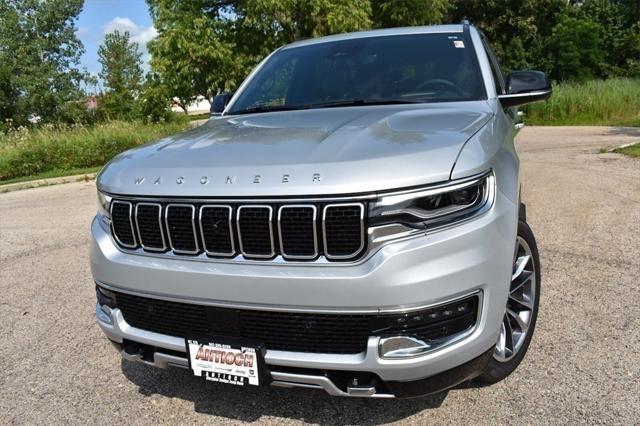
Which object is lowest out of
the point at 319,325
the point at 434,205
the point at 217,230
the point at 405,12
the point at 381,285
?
the point at 405,12

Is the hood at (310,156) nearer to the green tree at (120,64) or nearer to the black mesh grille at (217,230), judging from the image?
the black mesh grille at (217,230)

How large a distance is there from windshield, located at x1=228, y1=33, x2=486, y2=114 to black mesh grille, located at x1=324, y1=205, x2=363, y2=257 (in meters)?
1.44

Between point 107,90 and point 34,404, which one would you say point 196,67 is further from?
point 107,90

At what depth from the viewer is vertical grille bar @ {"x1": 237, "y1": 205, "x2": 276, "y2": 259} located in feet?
7.25

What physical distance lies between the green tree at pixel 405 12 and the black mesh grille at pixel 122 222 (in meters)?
21.9

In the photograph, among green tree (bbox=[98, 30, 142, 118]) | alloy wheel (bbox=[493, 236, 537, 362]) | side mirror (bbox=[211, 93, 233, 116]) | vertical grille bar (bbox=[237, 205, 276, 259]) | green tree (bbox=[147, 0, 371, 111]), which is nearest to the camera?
vertical grille bar (bbox=[237, 205, 276, 259])

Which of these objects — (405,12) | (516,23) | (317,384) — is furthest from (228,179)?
(516,23)

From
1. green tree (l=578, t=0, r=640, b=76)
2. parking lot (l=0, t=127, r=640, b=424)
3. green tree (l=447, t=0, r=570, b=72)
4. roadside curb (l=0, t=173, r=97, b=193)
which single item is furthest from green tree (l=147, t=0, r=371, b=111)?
green tree (l=578, t=0, r=640, b=76)

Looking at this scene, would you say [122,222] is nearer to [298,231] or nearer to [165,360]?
[165,360]

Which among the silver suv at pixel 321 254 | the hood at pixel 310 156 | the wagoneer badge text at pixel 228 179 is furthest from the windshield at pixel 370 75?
the wagoneer badge text at pixel 228 179

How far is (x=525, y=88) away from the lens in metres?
3.56

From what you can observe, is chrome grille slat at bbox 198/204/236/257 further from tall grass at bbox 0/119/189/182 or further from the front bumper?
tall grass at bbox 0/119/189/182

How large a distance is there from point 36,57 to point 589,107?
1192 inches

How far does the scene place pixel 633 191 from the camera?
712cm
